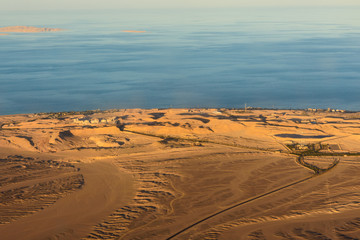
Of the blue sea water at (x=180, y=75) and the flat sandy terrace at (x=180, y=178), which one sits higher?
the blue sea water at (x=180, y=75)

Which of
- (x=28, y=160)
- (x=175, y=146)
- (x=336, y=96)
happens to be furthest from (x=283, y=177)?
(x=336, y=96)

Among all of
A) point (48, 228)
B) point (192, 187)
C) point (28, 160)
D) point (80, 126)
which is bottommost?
point (48, 228)

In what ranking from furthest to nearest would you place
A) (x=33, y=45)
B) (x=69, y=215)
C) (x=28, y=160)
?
1. (x=33, y=45)
2. (x=28, y=160)
3. (x=69, y=215)

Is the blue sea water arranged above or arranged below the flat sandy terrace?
above

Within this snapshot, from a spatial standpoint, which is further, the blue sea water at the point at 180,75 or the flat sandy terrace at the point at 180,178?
the blue sea water at the point at 180,75

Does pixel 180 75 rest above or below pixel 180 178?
above

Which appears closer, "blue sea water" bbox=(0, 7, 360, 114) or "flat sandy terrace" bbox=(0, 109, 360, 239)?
"flat sandy terrace" bbox=(0, 109, 360, 239)

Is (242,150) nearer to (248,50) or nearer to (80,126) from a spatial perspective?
(80,126)

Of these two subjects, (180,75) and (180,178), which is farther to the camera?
(180,75)
